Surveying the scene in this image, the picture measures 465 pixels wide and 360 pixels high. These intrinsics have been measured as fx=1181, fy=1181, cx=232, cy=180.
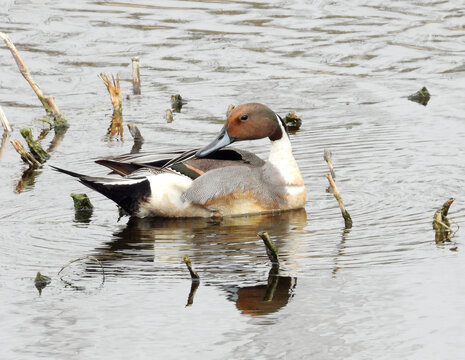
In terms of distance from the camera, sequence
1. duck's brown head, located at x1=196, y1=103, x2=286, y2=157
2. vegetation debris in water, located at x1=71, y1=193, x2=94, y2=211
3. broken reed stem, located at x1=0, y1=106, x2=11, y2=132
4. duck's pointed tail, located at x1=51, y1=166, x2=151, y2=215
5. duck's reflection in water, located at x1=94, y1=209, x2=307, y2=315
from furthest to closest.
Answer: broken reed stem, located at x1=0, y1=106, x2=11, y2=132 → duck's brown head, located at x1=196, y1=103, x2=286, y2=157 → vegetation debris in water, located at x1=71, y1=193, x2=94, y2=211 → duck's pointed tail, located at x1=51, y1=166, x2=151, y2=215 → duck's reflection in water, located at x1=94, y1=209, x2=307, y2=315

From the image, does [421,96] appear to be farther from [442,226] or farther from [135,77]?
[442,226]

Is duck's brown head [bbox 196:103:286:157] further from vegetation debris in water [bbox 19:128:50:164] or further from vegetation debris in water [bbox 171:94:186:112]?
vegetation debris in water [bbox 171:94:186:112]

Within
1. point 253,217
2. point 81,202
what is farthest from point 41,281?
point 253,217

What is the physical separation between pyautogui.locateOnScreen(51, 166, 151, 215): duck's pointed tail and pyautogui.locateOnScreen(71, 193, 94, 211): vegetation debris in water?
0.48 ft

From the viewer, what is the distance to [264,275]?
8273 mm

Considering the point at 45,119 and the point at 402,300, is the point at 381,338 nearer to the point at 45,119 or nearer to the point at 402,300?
the point at 402,300

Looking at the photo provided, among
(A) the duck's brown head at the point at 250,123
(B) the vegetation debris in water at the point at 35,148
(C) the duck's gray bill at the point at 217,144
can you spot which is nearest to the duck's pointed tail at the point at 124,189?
(C) the duck's gray bill at the point at 217,144

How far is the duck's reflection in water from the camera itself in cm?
791

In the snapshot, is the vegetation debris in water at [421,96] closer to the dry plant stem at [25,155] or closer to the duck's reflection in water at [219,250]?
the duck's reflection in water at [219,250]


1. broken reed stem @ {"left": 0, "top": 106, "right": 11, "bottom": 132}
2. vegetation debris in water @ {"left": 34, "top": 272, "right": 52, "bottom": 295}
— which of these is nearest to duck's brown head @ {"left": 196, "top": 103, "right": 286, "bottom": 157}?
vegetation debris in water @ {"left": 34, "top": 272, "right": 52, "bottom": 295}

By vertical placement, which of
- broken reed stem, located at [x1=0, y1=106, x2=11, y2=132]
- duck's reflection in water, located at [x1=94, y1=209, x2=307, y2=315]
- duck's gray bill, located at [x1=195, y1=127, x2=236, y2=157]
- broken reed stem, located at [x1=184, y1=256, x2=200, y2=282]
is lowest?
broken reed stem, located at [x1=0, y1=106, x2=11, y2=132]

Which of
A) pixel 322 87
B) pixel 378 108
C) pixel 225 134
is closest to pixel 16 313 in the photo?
pixel 225 134

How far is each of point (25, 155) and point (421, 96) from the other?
16.8 ft

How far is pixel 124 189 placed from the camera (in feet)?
33.7
